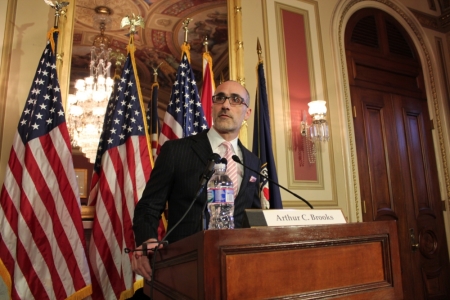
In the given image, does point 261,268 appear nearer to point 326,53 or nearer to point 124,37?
point 124,37

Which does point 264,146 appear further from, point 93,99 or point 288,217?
point 288,217

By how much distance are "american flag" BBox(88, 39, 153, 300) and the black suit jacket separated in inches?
29.2

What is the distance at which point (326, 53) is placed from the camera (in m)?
3.58

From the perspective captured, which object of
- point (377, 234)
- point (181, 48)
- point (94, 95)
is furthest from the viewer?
point (181, 48)

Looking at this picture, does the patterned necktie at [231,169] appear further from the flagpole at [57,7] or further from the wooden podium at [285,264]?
the flagpole at [57,7]

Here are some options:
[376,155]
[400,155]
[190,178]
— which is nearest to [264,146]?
[190,178]

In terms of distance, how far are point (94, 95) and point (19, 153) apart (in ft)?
2.05

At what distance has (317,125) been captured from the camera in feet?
10.4

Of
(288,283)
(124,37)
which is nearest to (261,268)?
(288,283)

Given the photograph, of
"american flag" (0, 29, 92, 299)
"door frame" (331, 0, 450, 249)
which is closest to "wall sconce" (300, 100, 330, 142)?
"door frame" (331, 0, 450, 249)

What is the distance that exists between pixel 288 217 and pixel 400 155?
317cm

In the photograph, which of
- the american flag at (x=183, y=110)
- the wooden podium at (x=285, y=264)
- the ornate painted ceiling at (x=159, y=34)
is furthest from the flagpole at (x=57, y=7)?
the wooden podium at (x=285, y=264)

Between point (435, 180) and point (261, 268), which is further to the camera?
point (435, 180)

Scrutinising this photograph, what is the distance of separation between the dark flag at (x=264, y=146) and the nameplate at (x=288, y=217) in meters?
1.39
